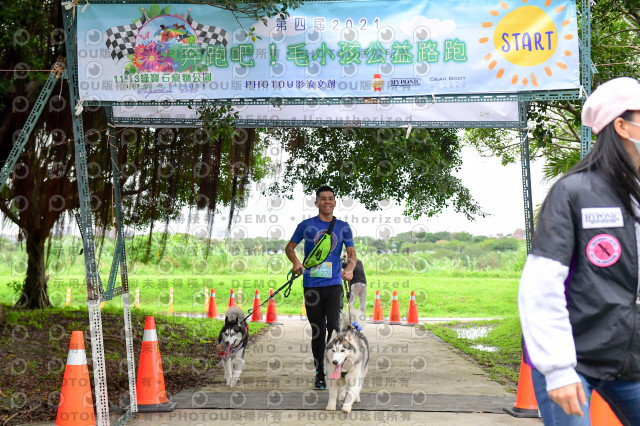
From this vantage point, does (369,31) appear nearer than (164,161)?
Yes

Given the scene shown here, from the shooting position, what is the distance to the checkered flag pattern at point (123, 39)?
5.52 metres

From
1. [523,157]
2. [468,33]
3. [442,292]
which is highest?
[468,33]

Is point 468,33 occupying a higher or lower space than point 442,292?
higher

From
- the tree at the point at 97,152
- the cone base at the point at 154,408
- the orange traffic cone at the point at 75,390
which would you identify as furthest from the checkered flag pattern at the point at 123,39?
the cone base at the point at 154,408

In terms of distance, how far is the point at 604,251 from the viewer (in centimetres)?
229

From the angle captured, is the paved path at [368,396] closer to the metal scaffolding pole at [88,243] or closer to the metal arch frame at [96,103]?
the metal scaffolding pole at [88,243]

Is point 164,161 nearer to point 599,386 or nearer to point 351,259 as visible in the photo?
point 351,259

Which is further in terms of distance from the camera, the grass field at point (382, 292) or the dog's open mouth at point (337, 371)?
the grass field at point (382, 292)

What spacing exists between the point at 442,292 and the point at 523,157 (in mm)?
20337

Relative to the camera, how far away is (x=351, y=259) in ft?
23.5

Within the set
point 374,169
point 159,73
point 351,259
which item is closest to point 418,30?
point 159,73

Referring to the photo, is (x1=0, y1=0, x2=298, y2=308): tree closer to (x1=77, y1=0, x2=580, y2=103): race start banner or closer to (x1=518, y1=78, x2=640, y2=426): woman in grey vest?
(x1=77, y1=0, x2=580, y2=103): race start banner

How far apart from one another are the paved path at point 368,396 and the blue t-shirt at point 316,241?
4.06ft

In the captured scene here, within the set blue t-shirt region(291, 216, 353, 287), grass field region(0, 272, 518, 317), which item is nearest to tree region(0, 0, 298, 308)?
blue t-shirt region(291, 216, 353, 287)
